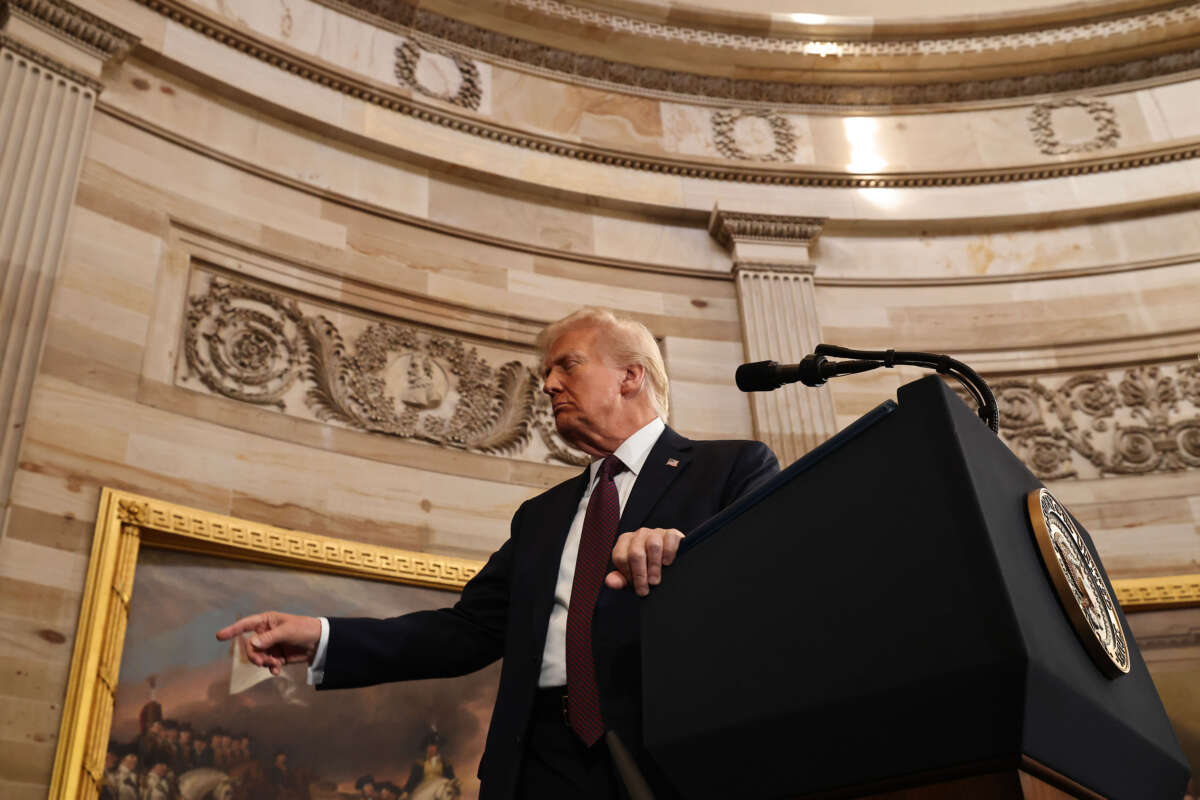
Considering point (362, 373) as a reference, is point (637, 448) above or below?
below

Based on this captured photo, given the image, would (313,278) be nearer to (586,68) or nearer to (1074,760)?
(586,68)

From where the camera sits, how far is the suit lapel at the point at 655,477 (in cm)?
249

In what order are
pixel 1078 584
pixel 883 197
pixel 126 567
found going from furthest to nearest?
pixel 883 197, pixel 126 567, pixel 1078 584

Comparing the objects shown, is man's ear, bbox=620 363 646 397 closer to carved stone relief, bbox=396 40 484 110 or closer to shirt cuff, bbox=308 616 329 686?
shirt cuff, bbox=308 616 329 686

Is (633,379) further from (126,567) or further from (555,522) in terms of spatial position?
(126,567)

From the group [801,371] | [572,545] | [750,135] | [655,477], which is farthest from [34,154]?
[750,135]

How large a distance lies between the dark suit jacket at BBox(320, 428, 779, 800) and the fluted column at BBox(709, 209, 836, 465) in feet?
14.9

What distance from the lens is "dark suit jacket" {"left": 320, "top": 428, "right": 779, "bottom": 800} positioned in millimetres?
2123

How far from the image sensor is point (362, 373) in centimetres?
661

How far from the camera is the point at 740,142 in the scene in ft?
30.0

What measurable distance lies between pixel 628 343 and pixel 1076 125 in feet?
25.1

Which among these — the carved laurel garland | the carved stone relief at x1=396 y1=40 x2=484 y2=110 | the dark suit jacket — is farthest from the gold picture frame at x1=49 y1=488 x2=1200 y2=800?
the carved laurel garland

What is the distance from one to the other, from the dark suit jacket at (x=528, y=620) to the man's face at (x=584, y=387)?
16 cm

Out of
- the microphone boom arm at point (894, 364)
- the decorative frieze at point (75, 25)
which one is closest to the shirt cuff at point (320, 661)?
the microphone boom arm at point (894, 364)
